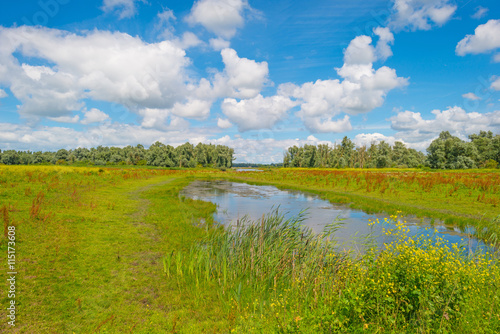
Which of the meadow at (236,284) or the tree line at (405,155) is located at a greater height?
the tree line at (405,155)

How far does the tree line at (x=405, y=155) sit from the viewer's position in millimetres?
83812

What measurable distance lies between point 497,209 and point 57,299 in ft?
91.0

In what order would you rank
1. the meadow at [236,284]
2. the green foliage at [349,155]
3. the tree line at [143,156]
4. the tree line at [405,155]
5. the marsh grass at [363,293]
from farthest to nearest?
the green foliage at [349,155] → the tree line at [143,156] → the tree line at [405,155] → the meadow at [236,284] → the marsh grass at [363,293]

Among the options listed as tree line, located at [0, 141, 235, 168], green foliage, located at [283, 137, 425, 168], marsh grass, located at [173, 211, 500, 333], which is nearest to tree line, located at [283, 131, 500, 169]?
green foliage, located at [283, 137, 425, 168]

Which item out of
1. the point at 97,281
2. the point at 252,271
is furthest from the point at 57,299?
the point at 252,271

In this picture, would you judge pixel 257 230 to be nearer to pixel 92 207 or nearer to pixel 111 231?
pixel 111 231

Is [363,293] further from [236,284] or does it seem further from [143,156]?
[143,156]

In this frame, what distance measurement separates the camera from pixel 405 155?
12431 cm

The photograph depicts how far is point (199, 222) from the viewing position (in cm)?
1677

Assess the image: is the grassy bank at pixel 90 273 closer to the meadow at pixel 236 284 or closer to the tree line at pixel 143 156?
the meadow at pixel 236 284

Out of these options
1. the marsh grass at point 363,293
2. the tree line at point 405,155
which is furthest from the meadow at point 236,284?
the tree line at point 405,155

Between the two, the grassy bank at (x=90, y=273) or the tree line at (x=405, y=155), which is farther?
the tree line at (x=405, y=155)

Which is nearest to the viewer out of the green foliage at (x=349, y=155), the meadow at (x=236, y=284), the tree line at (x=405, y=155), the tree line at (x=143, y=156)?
the meadow at (x=236, y=284)

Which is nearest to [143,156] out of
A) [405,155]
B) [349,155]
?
[349,155]
